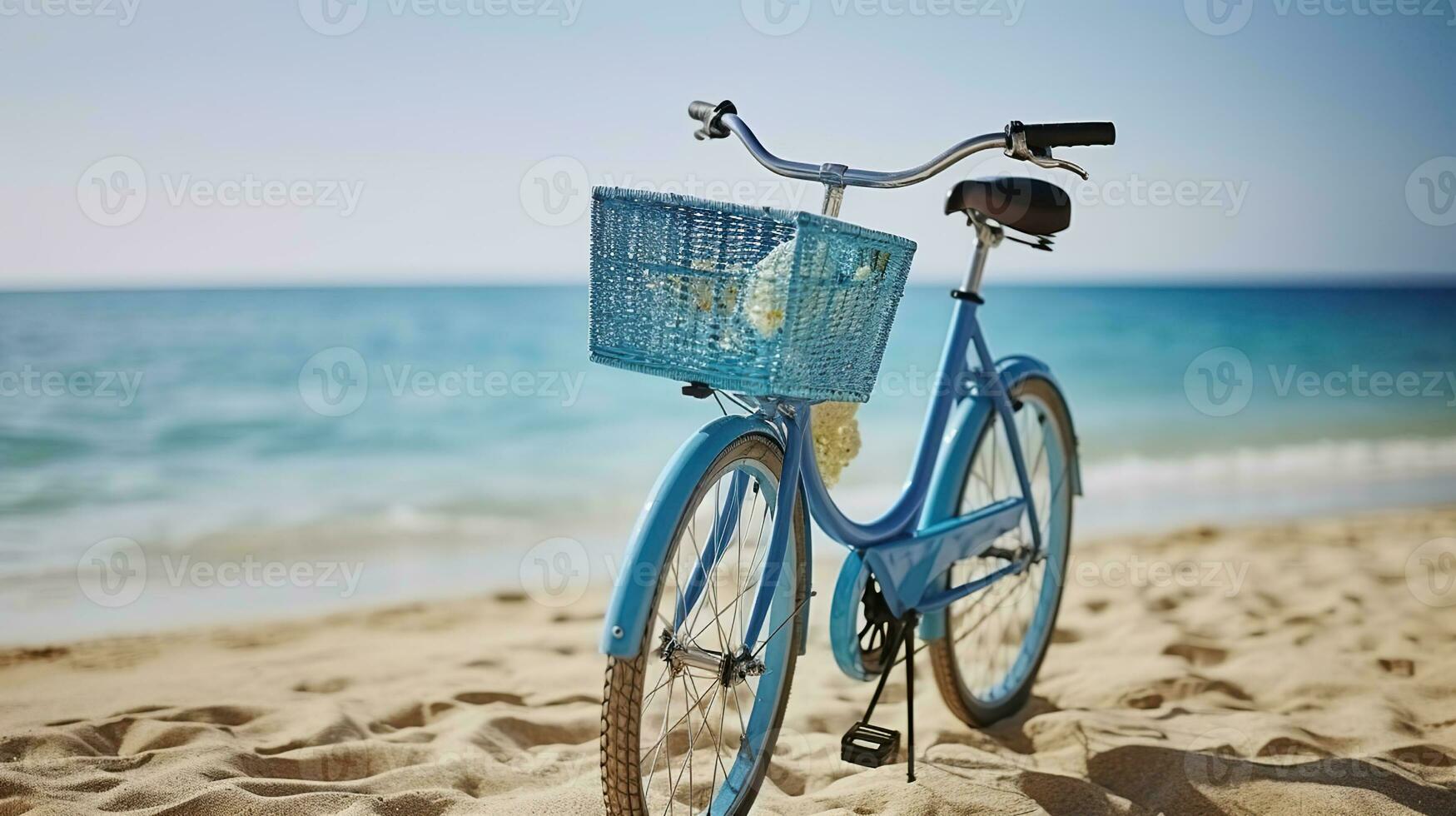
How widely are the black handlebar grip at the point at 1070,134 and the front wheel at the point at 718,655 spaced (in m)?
0.75

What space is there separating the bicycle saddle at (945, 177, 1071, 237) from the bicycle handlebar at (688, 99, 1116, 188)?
1.83 feet

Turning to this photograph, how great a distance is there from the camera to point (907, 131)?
708cm

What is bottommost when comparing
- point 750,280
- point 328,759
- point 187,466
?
point 328,759

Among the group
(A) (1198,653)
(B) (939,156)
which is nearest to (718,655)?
(B) (939,156)

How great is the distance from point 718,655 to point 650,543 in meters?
0.33

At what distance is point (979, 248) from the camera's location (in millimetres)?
2873

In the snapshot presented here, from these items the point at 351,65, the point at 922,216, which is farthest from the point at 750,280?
the point at 351,65

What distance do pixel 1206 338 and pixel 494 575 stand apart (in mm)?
16303

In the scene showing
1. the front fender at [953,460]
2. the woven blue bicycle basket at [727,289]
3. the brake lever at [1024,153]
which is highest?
the brake lever at [1024,153]

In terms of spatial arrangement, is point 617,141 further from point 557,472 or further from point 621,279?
point 621,279

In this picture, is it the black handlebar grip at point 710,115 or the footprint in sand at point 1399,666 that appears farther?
the footprint in sand at point 1399,666

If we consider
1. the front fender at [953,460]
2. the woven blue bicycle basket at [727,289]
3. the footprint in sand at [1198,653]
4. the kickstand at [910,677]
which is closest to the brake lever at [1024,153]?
the woven blue bicycle basket at [727,289]

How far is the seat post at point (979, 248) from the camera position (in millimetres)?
2848

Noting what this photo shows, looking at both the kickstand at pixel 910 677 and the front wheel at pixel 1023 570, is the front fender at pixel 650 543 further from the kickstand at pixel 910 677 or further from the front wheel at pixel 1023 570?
the front wheel at pixel 1023 570
